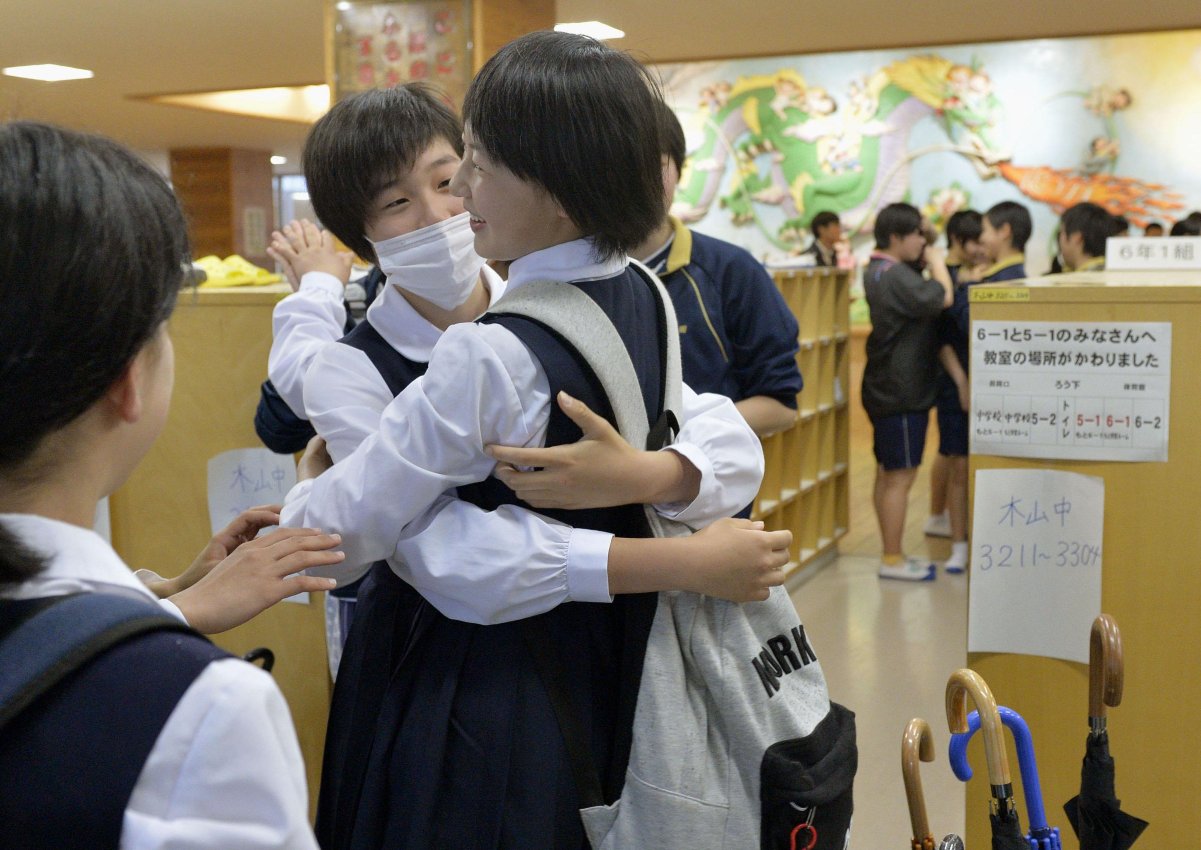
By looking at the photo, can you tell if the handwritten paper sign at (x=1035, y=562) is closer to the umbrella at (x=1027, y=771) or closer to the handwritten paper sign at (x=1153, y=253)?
the umbrella at (x=1027, y=771)

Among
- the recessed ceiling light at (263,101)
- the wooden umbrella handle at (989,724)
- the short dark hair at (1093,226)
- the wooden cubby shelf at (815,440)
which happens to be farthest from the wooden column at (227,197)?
the wooden umbrella handle at (989,724)

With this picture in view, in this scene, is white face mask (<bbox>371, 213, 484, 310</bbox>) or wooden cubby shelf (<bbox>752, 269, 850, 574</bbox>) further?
wooden cubby shelf (<bbox>752, 269, 850, 574</bbox>)

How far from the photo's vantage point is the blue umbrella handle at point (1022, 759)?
4.25ft

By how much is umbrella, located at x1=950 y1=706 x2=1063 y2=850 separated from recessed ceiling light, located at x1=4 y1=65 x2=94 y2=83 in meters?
8.40

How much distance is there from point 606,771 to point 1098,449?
120cm

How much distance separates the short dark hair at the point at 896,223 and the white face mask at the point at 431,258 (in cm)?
436

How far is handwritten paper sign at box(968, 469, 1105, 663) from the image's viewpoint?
1.94m

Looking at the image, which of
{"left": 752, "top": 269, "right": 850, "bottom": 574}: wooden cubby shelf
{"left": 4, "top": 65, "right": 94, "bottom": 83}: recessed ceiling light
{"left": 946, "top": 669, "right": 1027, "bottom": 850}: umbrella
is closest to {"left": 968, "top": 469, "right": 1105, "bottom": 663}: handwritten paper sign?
{"left": 946, "top": 669, "right": 1027, "bottom": 850}: umbrella

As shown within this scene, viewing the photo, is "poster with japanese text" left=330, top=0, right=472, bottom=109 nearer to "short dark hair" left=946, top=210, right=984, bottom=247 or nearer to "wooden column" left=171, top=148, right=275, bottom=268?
"short dark hair" left=946, top=210, right=984, bottom=247

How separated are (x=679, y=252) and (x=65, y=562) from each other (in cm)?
182

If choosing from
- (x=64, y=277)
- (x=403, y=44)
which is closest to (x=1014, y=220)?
(x=403, y=44)

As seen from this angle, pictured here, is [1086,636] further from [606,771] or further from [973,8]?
[973,8]

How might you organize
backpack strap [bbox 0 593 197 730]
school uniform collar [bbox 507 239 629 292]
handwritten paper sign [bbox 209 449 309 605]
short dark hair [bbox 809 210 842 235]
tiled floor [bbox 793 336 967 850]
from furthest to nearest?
1. short dark hair [bbox 809 210 842 235]
2. tiled floor [bbox 793 336 967 850]
3. handwritten paper sign [bbox 209 449 309 605]
4. school uniform collar [bbox 507 239 629 292]
5. backpack strap [bbox 0 593 197 730]

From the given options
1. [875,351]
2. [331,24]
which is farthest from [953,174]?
[331,24]
